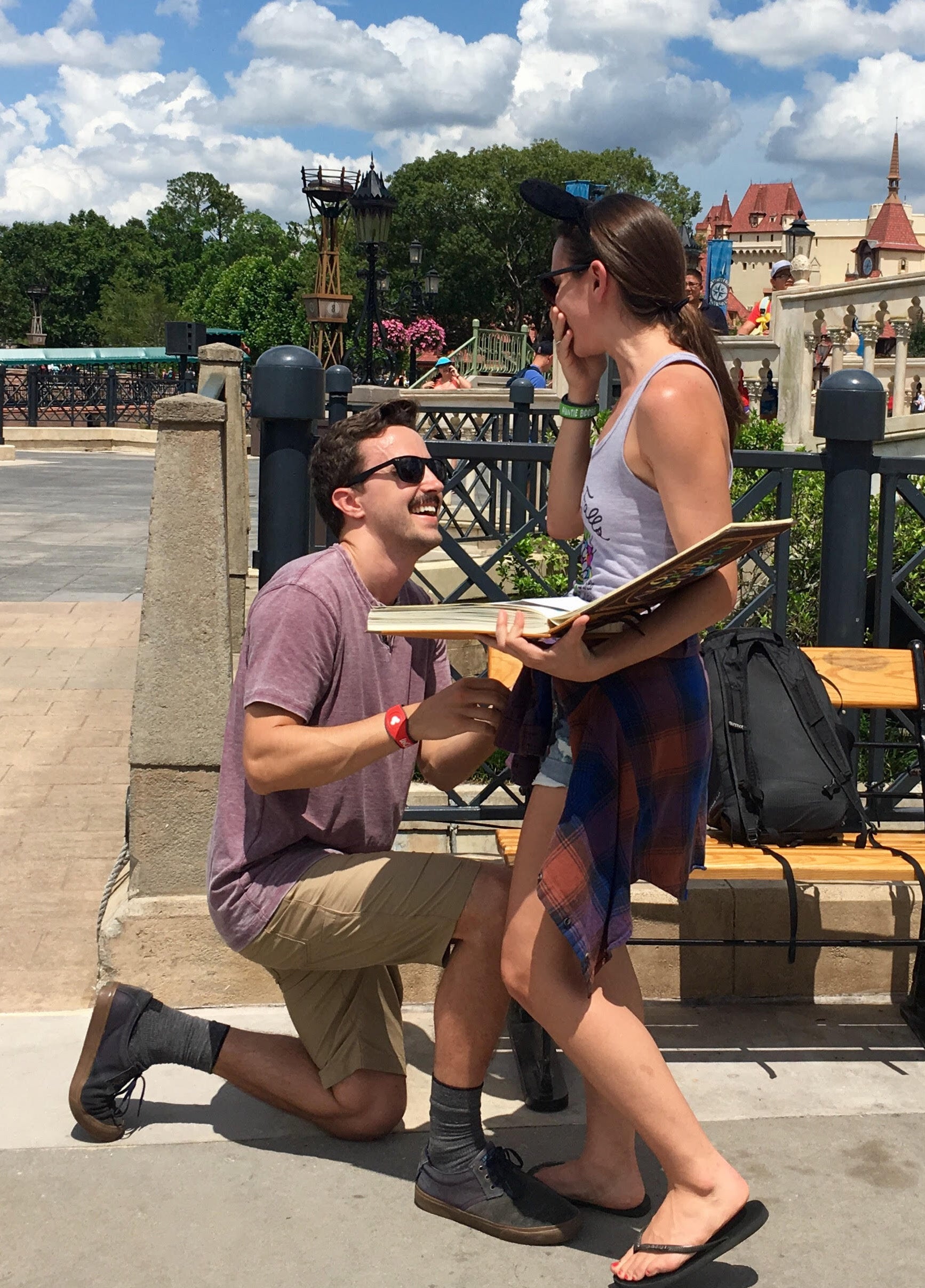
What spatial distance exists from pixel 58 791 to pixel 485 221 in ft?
254

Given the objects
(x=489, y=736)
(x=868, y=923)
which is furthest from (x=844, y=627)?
(x=489, y=736)

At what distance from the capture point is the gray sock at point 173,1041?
3162 mm

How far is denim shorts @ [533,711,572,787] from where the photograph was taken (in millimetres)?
2682

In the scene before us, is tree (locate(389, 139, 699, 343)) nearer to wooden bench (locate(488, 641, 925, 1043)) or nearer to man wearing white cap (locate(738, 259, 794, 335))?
man wearing white cap (locate(738, 259, 794, 335))

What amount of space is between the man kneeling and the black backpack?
3.08 feet

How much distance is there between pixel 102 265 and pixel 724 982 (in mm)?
112205

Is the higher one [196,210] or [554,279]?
[196,210]

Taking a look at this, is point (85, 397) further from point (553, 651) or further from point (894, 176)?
point (894, 176)

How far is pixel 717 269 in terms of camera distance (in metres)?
22.1

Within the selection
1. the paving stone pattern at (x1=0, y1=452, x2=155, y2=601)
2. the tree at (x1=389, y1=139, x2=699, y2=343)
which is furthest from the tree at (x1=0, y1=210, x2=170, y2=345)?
the paving stone pattern at (x1=0, y1=452, x2=155, y2=601)

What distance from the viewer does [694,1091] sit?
137 inches

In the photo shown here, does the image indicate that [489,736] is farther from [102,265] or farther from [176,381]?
[102,265]

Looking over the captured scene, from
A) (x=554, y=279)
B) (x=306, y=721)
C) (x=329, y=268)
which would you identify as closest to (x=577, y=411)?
(x=554, y=279)

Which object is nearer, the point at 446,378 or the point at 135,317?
the point at 446,378
